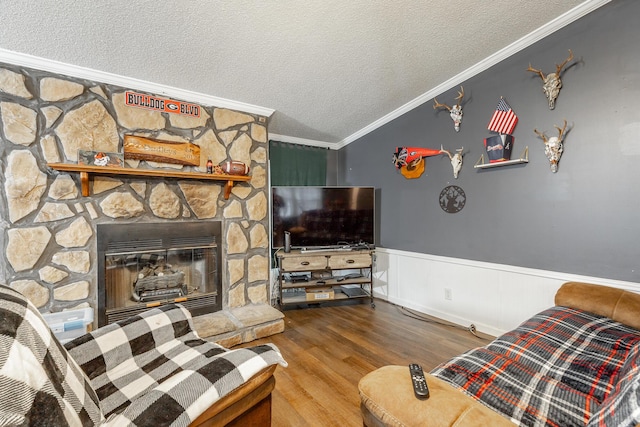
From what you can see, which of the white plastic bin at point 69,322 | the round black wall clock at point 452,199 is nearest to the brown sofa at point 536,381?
the round black wall clock at point 452,199

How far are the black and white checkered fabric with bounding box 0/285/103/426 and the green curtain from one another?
329 centimetres

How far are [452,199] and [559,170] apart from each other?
911 millimetres

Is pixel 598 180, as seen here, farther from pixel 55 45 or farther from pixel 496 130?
pixel 55 45

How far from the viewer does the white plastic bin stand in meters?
1.92

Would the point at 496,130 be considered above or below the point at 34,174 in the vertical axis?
above

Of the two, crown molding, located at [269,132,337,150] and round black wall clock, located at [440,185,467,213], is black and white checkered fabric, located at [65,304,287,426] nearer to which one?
round black wall clock, located at [440,185,467,213]

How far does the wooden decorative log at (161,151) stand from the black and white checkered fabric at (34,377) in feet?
6.21

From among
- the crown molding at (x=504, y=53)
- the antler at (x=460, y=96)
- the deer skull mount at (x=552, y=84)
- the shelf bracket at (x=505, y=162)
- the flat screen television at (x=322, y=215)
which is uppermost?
the crown molding at (x=504, y=53)

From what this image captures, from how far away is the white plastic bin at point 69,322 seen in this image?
192cm

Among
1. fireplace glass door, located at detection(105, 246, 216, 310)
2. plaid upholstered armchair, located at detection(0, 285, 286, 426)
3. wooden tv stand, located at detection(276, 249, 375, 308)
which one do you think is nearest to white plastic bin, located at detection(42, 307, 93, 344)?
fireplace glass door, located at detection(105, 246, 216, 310)

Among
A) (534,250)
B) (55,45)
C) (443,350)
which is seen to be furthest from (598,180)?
(55,45)

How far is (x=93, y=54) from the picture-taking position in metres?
2.03

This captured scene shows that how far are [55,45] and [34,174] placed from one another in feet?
3.12

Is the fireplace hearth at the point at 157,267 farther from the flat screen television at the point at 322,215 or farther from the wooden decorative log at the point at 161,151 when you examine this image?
the flat screen television at the point at 322,215
